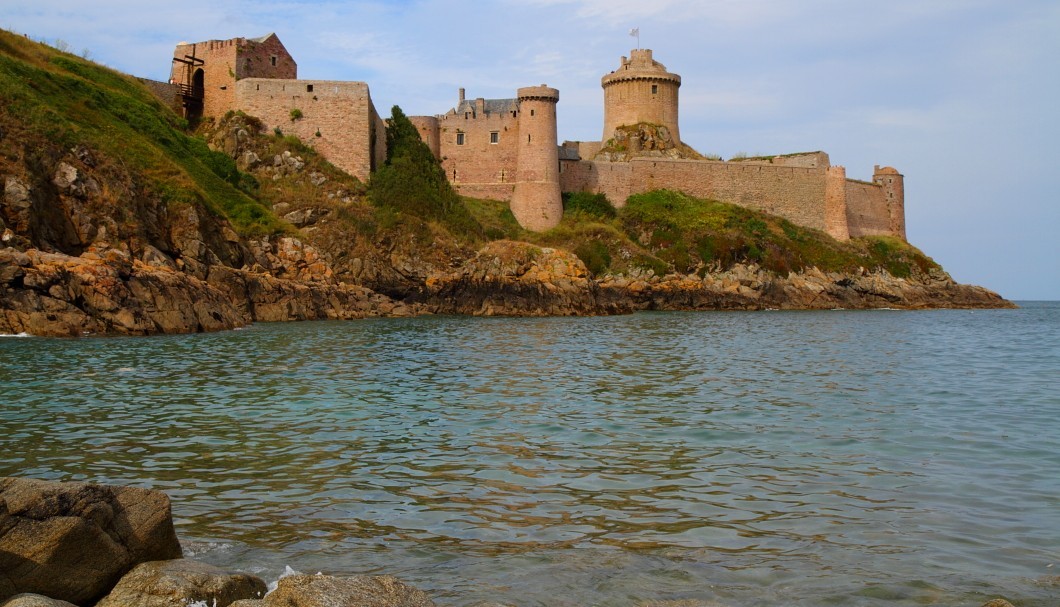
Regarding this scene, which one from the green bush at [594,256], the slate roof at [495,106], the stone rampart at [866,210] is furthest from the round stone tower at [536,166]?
the stone rampart at [866,210]

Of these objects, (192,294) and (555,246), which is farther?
(555,246)

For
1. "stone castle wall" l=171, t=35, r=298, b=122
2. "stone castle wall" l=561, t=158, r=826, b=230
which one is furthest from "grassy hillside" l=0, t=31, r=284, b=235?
"stone castle wall" l=561, t=158, r=826, b=230

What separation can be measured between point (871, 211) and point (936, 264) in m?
5.17

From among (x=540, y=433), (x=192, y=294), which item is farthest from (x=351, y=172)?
(x=540, y=433)

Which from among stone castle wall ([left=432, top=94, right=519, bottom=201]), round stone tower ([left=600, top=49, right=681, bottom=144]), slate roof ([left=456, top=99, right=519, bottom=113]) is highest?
round stone tower ([left=600, top=49, right=681, bottom=144])

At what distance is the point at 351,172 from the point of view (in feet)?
135

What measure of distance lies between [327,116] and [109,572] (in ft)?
127

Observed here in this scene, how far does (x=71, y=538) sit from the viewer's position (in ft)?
15.4

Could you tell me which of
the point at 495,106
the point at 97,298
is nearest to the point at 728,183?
the point at 495,106

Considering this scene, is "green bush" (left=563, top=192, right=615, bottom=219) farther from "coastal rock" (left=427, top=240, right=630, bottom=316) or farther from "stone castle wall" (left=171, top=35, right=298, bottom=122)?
"stone castle wall" (left=171, top=35, right=298, bottom=122)

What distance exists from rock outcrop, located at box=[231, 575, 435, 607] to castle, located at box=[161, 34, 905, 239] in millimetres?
38115

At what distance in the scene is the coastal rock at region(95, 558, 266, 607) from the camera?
448cm

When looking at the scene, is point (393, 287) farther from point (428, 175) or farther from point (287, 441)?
point (287, 441)

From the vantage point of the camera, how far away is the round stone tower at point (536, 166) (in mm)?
44844
